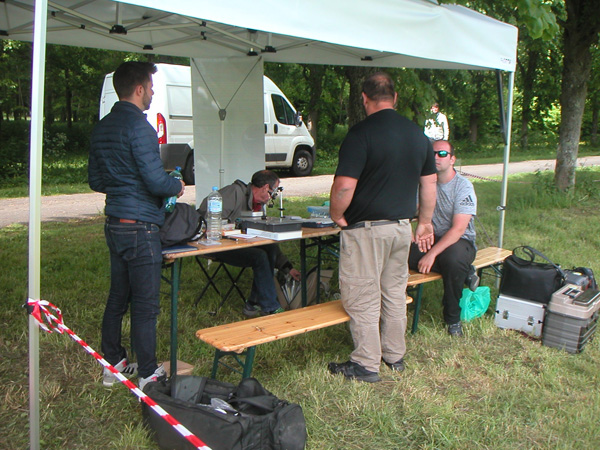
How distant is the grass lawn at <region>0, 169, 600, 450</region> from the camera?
2.65 meters

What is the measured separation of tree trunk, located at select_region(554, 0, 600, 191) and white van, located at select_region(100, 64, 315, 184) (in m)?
5.03

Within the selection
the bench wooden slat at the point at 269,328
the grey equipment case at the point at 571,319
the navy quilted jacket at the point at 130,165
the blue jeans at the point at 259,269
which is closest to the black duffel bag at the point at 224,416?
the bench wooden slat at the point at 269,328

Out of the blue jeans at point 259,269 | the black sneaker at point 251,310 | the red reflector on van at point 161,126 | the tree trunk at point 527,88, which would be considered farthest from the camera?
the tree trunk at point 527,88

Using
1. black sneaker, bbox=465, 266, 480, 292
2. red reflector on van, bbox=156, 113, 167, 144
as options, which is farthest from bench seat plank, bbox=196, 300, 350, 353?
red reflector on van, bbox=156, 113, 167, 144

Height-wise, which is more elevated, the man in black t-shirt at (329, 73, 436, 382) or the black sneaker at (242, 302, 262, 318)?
the man in black t-shirt at (329, 73, 436, 382)

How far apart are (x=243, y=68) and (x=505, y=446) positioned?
403 cm

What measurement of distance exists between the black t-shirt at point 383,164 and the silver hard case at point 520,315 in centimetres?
140

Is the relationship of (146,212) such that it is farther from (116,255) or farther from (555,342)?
(555,342)

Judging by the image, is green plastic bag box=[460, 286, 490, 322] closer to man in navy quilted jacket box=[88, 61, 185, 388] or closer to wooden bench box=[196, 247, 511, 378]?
wooden bench box=[196, 247, 511, 378]

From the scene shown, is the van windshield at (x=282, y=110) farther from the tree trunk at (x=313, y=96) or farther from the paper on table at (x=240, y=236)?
the paper on table at (x=240, y=236)

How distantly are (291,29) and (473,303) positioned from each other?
96.0 inches

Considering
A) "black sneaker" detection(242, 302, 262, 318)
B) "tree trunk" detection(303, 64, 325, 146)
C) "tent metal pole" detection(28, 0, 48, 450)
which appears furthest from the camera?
"tree trunk" detection(303, 64, 325, 146)

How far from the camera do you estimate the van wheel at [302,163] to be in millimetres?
13019

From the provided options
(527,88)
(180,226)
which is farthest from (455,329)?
(527,88)
